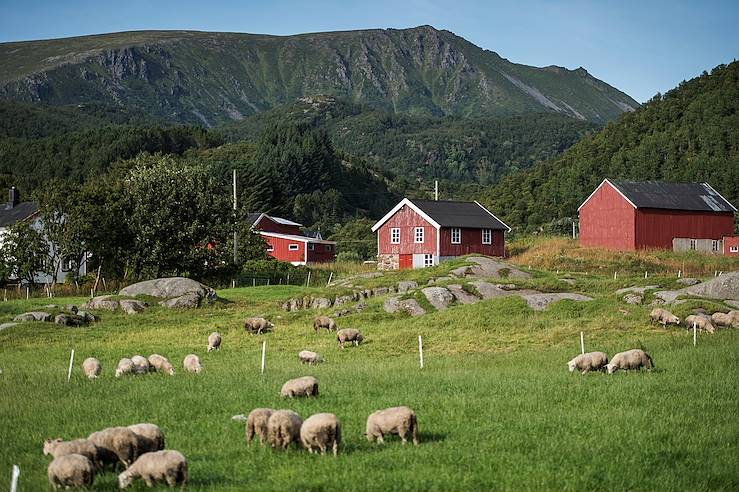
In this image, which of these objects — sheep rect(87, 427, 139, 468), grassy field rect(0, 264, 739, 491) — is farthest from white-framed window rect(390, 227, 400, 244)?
sheep rect(87, 427, 139, 468)

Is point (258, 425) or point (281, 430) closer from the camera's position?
point (281, 430)

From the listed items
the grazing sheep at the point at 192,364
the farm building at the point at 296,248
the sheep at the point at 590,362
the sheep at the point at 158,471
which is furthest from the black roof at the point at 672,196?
the sheep at the point at 158,471

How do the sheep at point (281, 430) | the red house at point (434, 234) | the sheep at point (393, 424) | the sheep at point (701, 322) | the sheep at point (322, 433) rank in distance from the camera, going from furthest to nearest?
the red house at point (434, 234) < the sheep at point (701, 322) < the sheep at point (393, 424) < the sheep at point (281, 430) < the sheep at point (322, 433)

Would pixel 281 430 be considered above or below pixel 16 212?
below

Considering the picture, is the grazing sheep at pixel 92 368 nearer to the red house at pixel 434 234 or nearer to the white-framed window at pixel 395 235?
the red house at pixel 434 234

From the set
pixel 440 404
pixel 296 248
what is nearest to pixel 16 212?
pixel 296 248

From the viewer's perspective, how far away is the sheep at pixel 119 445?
15266mm

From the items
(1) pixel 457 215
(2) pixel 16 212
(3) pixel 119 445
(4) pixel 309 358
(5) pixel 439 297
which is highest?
(2) pixel 16 212

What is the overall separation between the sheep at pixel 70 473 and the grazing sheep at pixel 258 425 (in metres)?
3.80

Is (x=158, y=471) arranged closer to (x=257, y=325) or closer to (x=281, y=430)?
(x=281, y=430)

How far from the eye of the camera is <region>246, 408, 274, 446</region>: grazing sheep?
55.7 ft

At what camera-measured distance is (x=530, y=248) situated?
271 feet

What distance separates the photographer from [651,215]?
78562 mm

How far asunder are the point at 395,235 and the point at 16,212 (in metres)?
36.9
